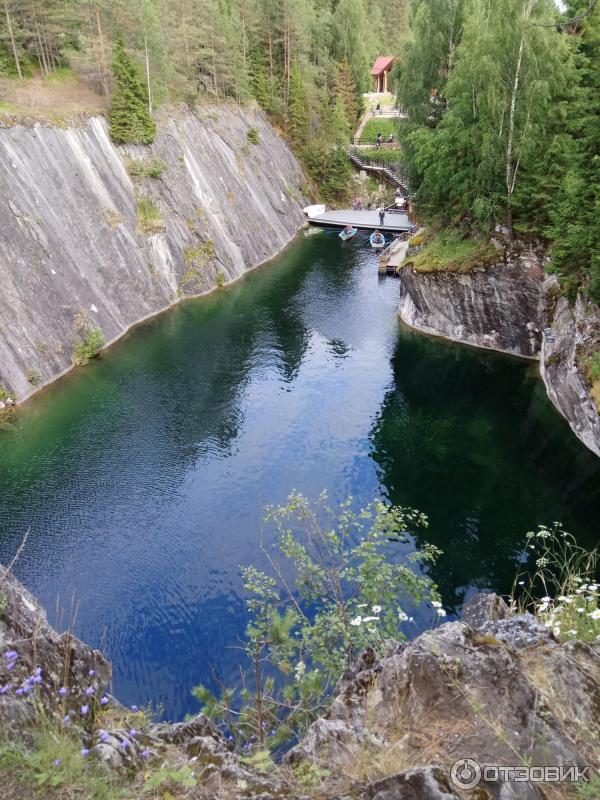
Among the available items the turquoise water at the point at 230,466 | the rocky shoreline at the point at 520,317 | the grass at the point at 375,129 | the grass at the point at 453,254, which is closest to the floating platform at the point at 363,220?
the grass at the point at 375,129

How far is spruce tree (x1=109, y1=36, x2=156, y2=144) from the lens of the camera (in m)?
40.8

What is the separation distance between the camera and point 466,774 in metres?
5.57

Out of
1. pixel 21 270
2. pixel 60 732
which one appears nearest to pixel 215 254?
pixel 21 270

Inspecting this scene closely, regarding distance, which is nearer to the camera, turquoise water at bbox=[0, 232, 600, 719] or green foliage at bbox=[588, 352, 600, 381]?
turquoise water at bbox=[0, 232, 600, 719]

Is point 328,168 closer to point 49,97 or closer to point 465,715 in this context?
point 49,97

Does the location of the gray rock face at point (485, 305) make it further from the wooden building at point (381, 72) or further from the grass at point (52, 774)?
the wooden building at point (381, 72)

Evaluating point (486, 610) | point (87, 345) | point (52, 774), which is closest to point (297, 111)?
point (87, 345)

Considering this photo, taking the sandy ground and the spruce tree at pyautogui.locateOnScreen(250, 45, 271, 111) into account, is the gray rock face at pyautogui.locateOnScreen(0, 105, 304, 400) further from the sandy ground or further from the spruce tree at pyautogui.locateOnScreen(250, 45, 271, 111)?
the spruce tree at pyautogui.locateOnScreen(250, 45, 271, 111)

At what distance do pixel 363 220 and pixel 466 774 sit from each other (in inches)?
2451

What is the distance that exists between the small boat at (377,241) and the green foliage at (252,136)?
679 inches

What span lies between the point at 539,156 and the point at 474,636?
29878mm

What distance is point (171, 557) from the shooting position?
19.2 m

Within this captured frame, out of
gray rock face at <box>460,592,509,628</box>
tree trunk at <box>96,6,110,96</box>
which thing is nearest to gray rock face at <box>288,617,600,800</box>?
gray rock face at <box>460,592,509,628</box>

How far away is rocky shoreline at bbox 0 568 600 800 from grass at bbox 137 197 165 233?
38458 millimetres
